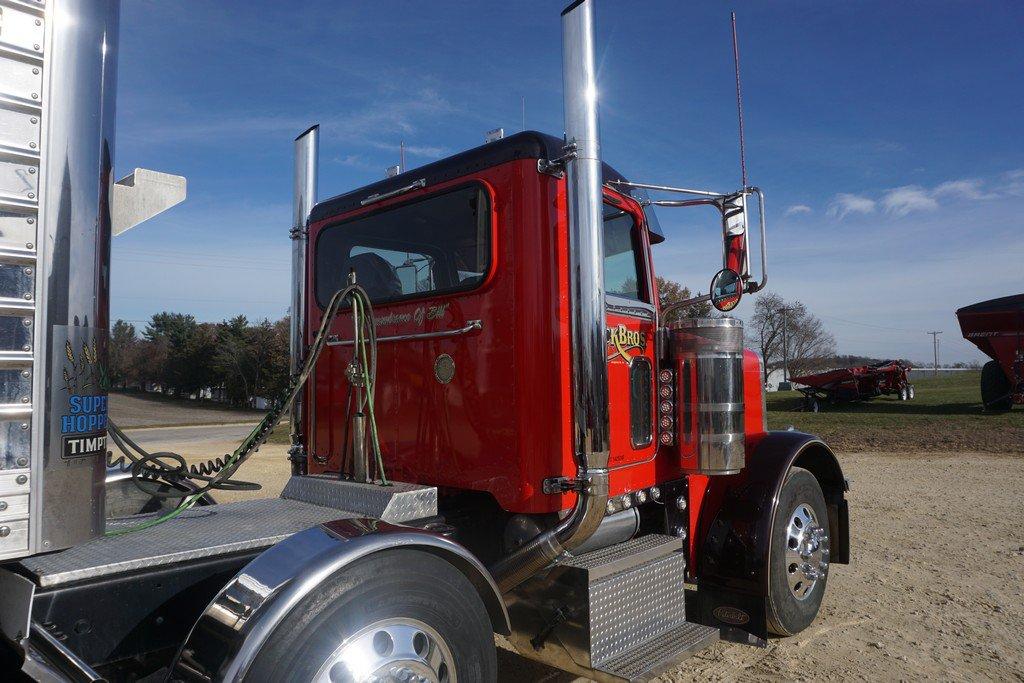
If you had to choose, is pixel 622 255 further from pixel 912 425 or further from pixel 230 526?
pixel 912 425

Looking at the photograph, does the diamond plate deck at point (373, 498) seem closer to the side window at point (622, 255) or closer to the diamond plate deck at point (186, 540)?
the diamond plate deck at point (186, 540)

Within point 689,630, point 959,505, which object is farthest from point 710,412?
point 959,505

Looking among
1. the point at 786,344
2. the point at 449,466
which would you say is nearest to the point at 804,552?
the point at 449,466

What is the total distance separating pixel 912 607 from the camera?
465cm

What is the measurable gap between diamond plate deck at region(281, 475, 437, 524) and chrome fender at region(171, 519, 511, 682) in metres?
0.37

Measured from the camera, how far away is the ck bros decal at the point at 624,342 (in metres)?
3.39

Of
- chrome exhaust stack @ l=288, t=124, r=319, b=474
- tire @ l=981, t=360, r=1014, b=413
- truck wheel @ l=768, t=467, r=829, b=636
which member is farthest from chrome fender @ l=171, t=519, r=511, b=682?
tire @ l=981, t=360, r=1014, b=413

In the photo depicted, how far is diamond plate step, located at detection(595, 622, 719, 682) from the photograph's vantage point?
2883mm

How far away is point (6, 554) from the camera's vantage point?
6.22 feet

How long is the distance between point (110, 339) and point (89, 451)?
0.35 meters

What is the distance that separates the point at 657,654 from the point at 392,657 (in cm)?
137

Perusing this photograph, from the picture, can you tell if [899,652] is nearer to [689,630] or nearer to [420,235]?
[689,630]

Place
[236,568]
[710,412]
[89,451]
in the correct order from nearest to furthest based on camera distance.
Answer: [89,451] → [236,568] → [710,412]

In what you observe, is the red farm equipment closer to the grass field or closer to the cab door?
the grass field
